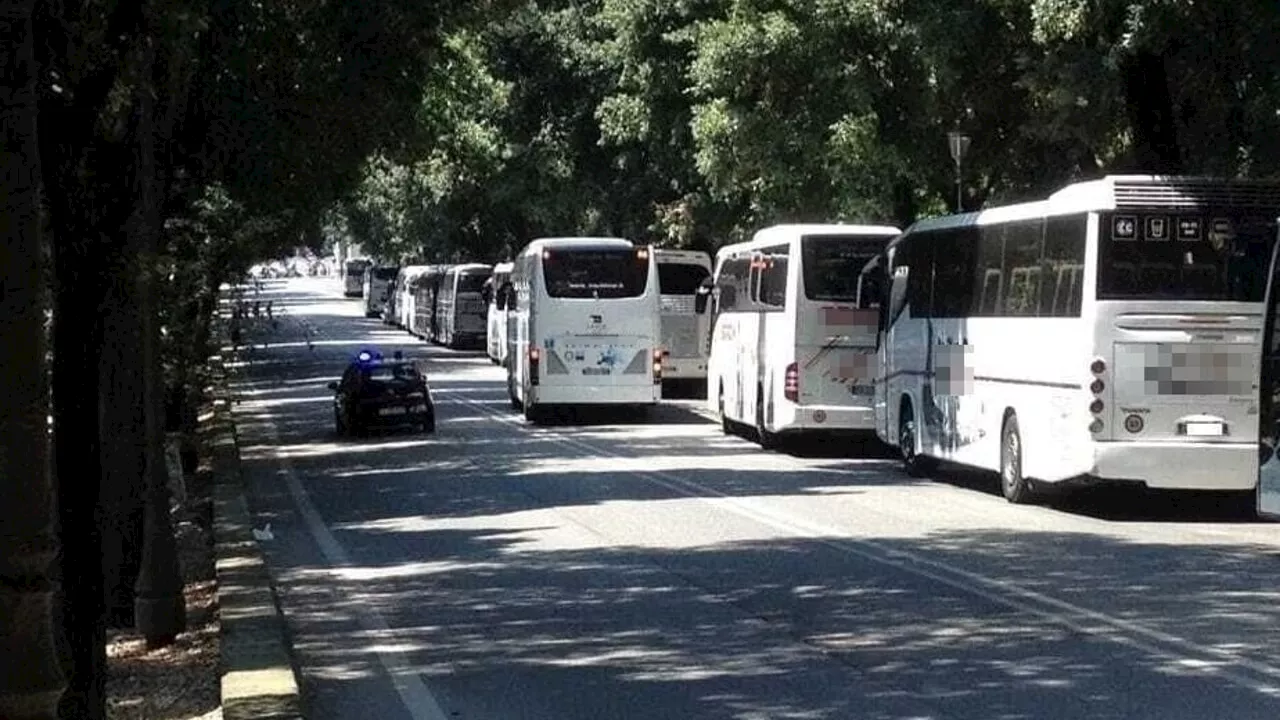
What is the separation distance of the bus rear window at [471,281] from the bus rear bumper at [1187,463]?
4876 centimetres

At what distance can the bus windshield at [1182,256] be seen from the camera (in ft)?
66.7

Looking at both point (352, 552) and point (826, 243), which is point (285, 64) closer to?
point (352, 552)

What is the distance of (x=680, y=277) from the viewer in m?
45.9

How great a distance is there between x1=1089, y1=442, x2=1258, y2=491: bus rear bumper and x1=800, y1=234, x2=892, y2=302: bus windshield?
9324mm

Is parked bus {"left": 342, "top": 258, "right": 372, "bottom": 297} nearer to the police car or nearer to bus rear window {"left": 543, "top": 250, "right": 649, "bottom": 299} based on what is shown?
bus rear window {"left": 543, "top": 250, "right": 649, "bottom": 299}

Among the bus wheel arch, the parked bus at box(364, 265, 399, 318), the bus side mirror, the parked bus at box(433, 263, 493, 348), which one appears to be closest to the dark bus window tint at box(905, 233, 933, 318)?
the bus wheel arch

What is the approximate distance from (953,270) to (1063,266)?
4.17 m

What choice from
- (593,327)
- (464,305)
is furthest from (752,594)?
(464,305)

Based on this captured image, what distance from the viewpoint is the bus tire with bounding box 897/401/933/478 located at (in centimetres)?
2673

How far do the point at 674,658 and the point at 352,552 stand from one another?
23.1 ft

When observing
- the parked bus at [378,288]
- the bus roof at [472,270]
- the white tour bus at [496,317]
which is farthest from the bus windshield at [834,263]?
the parked bus at [378,288]

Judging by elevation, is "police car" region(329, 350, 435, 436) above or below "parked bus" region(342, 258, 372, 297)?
below

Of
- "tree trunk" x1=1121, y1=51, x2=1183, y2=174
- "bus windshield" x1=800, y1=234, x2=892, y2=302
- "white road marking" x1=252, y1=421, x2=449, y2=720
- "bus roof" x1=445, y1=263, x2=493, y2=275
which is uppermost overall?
"tree trunk" x1=1121, y1=51, x2=1183, y2=174

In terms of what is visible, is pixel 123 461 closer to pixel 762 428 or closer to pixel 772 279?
pixel 772 279
